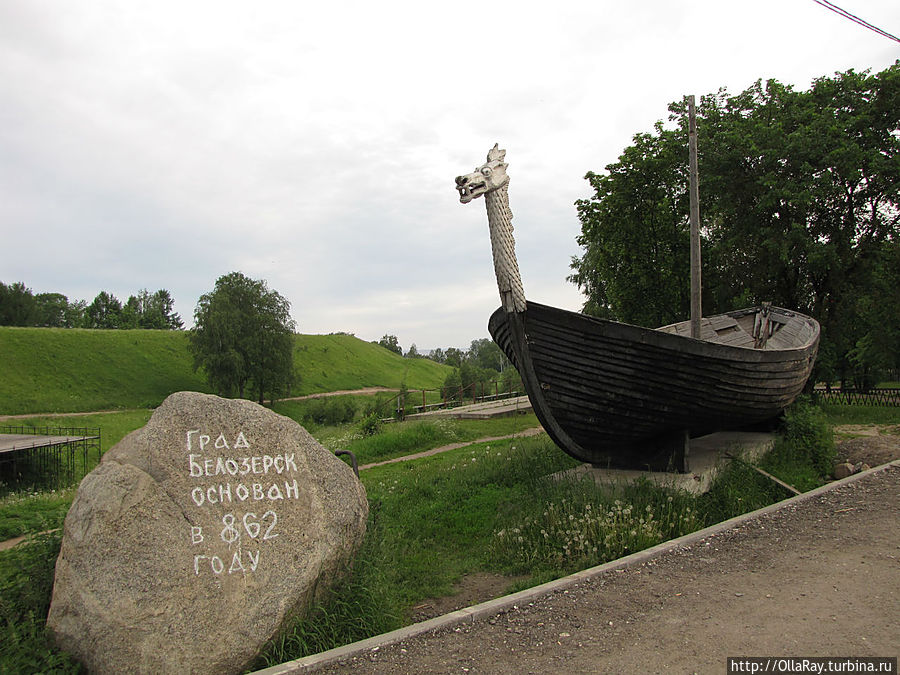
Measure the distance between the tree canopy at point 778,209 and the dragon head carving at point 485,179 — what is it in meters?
12.0

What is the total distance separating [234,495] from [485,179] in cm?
433

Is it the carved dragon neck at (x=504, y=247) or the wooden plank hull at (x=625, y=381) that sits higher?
the carved dragon neck at (x=504, y=247)

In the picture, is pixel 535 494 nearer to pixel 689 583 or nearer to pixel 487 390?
pixel 689 583

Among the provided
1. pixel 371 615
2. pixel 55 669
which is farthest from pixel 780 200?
pixel 55 669

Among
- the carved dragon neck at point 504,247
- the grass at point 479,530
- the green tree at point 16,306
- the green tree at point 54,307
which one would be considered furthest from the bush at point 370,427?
the green tree at point 54,307

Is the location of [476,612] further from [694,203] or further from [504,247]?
[694,203]

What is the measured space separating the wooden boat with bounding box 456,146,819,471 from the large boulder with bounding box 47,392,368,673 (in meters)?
3.41

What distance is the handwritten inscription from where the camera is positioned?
3.68m

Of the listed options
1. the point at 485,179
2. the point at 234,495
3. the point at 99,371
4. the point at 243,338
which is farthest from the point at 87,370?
the point at 234,495

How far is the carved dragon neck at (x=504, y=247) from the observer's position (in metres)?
6.76

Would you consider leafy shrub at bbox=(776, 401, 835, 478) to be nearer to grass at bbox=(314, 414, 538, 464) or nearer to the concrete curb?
the concrete curb

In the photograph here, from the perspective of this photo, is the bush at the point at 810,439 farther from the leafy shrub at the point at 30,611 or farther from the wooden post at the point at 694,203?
A: the leafy shrub at the point at 30,611

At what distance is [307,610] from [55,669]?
54.7 inches

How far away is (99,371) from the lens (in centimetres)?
3781
